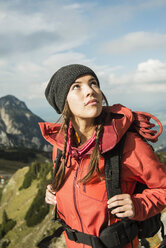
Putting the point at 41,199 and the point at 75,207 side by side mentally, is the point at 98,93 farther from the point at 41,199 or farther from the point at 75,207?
the point at 41,199

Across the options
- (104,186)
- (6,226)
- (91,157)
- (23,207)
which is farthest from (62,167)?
(23,207)

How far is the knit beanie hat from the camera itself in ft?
12.0

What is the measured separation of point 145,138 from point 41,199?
2635 cm

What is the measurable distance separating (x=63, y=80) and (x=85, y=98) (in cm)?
54

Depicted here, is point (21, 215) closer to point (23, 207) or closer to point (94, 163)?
point (23, 207)

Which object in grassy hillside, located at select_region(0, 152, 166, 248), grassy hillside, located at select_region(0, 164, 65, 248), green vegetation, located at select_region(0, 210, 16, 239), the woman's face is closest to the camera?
the woman's face

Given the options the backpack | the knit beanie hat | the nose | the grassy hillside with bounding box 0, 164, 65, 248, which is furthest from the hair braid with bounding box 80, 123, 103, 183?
the grassy hillside with bounding box 0, 164, 65, 248

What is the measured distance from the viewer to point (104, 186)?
338 centimetres

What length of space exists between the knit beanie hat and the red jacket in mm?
847

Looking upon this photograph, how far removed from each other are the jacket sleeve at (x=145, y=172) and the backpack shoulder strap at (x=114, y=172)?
0.12m

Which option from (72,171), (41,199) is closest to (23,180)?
(41,199)

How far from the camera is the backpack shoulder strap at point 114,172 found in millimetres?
3152

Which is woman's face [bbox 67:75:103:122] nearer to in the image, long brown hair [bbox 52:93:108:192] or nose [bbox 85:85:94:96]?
nose [bbox 85:85:94:96]

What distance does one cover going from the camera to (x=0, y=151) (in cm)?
14738
